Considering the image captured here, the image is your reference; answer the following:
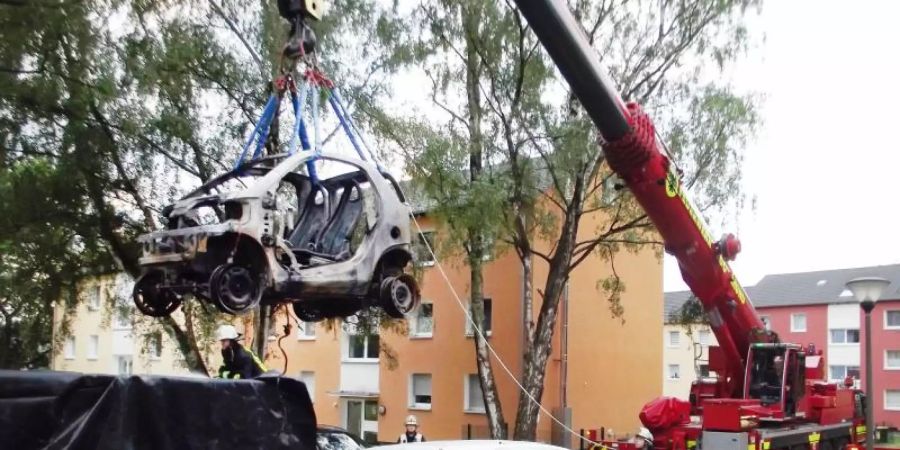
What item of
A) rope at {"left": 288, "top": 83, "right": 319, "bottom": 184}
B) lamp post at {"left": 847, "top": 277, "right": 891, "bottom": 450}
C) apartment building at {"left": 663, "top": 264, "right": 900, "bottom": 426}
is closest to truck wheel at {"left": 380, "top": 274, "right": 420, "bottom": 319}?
rope at {"left": 288, "top": 83, "right": 319, "bottom": 184}

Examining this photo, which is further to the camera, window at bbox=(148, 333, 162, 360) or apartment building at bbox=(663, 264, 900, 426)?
apartment building at bbox=(663, 264, 900, 426)

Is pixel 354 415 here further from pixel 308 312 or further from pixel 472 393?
pixel 308 312

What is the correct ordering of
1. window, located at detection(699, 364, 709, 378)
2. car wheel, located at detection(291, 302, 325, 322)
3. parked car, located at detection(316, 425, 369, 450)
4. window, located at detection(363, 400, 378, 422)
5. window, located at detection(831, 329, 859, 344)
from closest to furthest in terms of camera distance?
1. parked car, located at detection(316, 425, 369, 450)
2. car wheel, located at detection(291, 302, 325, 322)
3. window, located at detection(699, 364, 709, 378)
4. window, located at detection(363, 400, 378, 422)
5. window, located at detection(831, 329, 859, 344)

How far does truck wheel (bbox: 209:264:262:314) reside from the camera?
703cm

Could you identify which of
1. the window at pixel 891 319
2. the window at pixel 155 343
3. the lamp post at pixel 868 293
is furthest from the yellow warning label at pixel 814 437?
the window at pixel 891 319

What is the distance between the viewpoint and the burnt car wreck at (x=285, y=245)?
7129 mm

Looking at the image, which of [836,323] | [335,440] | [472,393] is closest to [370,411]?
[472,393]

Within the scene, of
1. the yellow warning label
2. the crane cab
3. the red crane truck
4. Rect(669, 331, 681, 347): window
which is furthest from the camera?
Rect(669, 331, 681, 347): window

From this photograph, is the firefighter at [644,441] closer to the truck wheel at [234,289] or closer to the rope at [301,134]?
the rope at [301,134]

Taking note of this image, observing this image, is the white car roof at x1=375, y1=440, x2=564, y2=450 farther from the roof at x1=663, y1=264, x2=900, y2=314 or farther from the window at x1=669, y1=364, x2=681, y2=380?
the window at x1=669, y1=364, x2=681, y2=380

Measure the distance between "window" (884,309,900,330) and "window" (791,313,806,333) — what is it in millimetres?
6740

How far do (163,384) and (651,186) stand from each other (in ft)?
29.1

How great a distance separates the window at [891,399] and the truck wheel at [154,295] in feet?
170

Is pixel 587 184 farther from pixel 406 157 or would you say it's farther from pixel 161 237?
pixel 161 237
